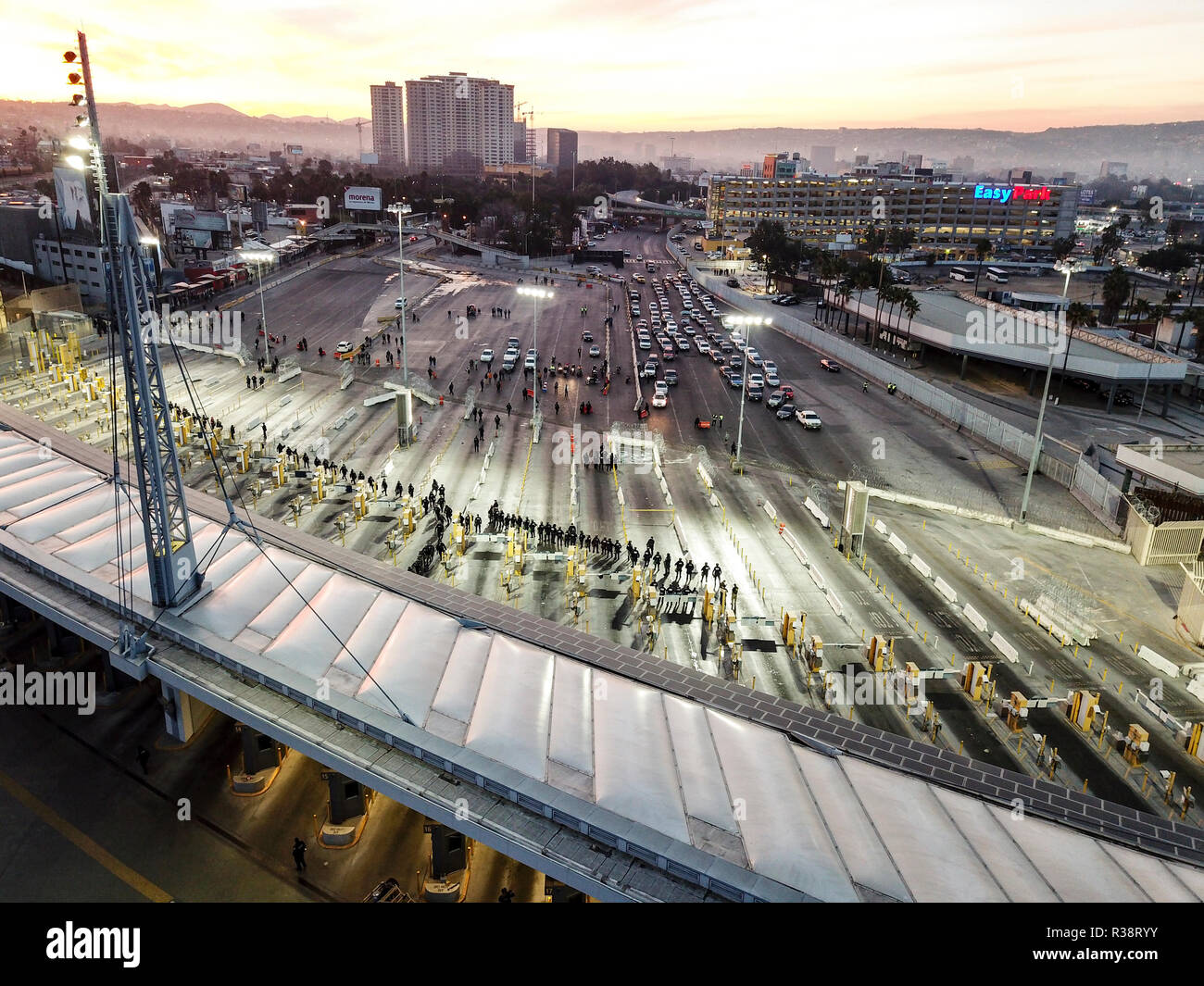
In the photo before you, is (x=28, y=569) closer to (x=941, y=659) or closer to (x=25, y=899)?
(x=25, y=899)

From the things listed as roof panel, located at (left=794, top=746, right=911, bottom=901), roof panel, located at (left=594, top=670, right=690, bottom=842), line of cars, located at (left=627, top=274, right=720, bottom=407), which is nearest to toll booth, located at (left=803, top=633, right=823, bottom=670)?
roof panel, located at (left=794, top=746, right=911, bottom=901)

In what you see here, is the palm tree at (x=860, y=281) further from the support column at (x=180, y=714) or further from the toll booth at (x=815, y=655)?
the support column at (x=180, y=714)

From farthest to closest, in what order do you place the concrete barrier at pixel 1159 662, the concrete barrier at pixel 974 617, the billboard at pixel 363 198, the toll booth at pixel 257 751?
1. the billboard at pixel 363 198
2. the concrete barrier at pixel 974 617
3. the concrete barrier at pixel 1159 662
4. the toll booth at pixel 257 751

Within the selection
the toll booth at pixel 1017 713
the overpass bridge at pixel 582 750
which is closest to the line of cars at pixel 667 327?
the toll booth at pixel 1017 713

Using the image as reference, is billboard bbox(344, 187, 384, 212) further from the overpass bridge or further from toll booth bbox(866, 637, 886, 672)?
toll booth bbox(866, 637, 886, 672)

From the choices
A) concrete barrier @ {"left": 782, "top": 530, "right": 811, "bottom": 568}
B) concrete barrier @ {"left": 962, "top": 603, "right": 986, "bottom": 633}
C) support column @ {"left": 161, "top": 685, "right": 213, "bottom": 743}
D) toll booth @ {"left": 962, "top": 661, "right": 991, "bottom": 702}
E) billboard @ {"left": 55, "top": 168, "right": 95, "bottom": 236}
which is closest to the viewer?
support column @ {"left": 161, "top": 685, "right": 213, "bottom": 743}
